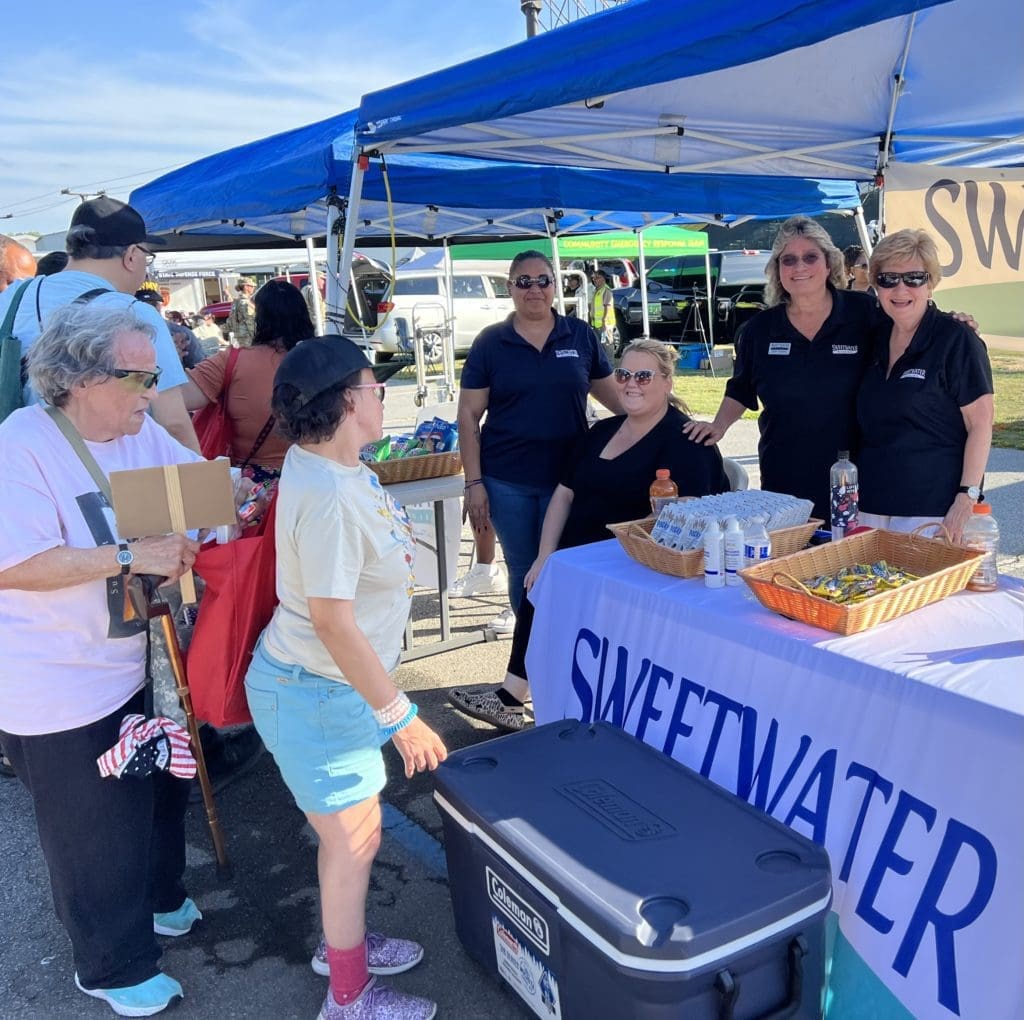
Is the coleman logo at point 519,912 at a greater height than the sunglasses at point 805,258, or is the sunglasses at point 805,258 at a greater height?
the sunglasses at point 805,258

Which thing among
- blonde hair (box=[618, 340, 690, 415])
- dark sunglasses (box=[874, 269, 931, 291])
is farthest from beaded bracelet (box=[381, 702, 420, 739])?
dark sunglasses (box=[874, 269, 931, 291])

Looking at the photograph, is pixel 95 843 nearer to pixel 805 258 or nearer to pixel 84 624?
pixel 84 624

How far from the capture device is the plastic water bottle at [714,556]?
227cm

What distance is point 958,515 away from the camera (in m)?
2.57

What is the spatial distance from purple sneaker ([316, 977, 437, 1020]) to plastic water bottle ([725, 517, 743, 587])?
4.28ft

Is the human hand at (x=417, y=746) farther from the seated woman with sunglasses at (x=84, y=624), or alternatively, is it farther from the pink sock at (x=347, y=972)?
the seated woman with sunglasses at (x=84, y=624)

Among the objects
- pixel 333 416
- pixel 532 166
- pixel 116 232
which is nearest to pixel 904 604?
pixel 333 416

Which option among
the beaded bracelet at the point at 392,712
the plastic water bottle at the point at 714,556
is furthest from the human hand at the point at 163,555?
the plastic water bottle at the point at 714,556

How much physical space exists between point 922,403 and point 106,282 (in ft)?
8.19

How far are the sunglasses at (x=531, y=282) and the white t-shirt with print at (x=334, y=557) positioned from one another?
173 centimetres

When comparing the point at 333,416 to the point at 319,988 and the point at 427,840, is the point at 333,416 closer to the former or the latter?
the point at 319,988

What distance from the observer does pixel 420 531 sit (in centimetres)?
477

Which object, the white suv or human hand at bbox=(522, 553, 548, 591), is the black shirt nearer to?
human hand at bbox=(522, 553, 548, 591)

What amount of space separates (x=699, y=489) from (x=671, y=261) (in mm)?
18055
